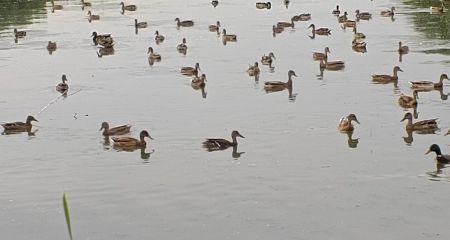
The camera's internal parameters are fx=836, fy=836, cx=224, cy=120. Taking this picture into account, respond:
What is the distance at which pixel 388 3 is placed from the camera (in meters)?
57.2

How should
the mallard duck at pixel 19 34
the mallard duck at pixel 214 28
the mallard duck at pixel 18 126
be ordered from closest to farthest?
the mallard duck at pixel 18 126, the mallard duck at pixel 19 34, the mallard duck at pixel 214 28

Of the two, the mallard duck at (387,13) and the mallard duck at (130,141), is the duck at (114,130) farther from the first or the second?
the mallard duck at (387,13)

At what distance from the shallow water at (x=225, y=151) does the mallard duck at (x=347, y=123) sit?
0.31 meters

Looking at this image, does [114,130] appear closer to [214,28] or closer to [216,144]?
[216,144]

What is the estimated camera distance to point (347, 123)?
2186 cm

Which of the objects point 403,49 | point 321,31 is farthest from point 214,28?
point 403,49

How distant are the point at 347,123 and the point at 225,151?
355 centimetres

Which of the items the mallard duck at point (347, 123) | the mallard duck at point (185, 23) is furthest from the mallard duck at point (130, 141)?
the mallard duck at point (185, 23)

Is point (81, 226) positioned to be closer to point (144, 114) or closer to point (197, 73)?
point (144, 114)

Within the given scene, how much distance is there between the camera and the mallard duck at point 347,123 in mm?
21719

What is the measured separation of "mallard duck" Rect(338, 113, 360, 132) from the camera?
2172 centimetres

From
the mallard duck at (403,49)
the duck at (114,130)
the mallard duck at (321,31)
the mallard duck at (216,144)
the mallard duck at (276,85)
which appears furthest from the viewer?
the mallard duck at (321,31)

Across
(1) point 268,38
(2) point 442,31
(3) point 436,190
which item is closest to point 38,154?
(3) point 436,190

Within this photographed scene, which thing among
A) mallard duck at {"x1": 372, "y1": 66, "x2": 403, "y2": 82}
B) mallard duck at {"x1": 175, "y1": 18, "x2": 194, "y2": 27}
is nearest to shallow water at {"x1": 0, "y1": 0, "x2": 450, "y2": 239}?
mallard duck at {"x1": 372, "y1": 66, "x2": 403, "y2": 82}
